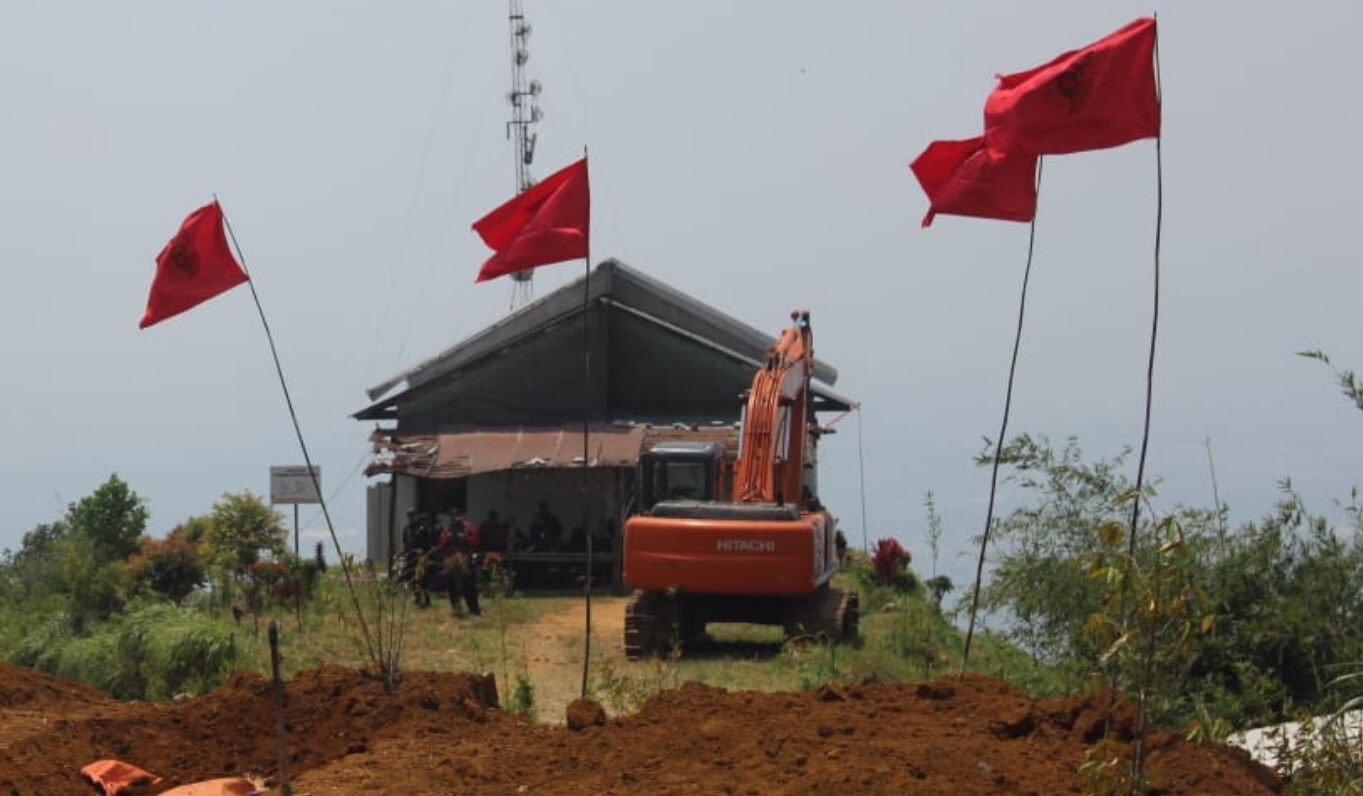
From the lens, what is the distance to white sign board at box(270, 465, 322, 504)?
101 ft

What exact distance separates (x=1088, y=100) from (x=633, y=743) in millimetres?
4856

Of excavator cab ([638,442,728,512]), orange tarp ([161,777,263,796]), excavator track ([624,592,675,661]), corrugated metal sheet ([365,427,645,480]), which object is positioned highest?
corrugated metal sheet ([365,427,645,480])

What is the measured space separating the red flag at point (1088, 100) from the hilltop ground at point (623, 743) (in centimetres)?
350

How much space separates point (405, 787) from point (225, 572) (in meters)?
16.5

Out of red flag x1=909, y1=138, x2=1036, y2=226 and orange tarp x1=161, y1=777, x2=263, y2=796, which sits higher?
red flag x1=909, y1=138, x2=1036, y2=226

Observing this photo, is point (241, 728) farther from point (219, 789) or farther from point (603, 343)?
point (603, 343)

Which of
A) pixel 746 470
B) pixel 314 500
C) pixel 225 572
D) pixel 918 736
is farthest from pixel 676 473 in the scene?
pixel 918 736

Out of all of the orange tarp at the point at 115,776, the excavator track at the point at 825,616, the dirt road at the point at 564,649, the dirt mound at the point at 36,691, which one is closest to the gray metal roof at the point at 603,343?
the dirt road at the point at 564,649

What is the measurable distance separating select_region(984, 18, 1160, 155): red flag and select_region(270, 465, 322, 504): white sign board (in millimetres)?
20838

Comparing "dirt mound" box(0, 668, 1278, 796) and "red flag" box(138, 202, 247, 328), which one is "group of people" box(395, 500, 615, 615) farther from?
"dirt mound" box(0, 668, 1278, 796)

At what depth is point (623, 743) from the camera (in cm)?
1113

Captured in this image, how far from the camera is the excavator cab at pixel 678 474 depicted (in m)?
23.1

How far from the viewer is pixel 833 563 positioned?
75.8ft

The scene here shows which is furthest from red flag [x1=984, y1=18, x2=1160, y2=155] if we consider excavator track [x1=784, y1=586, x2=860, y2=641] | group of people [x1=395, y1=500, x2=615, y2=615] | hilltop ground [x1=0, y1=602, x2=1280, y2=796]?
group of people [x1=395, y1=500, x2=615, y2=615]
